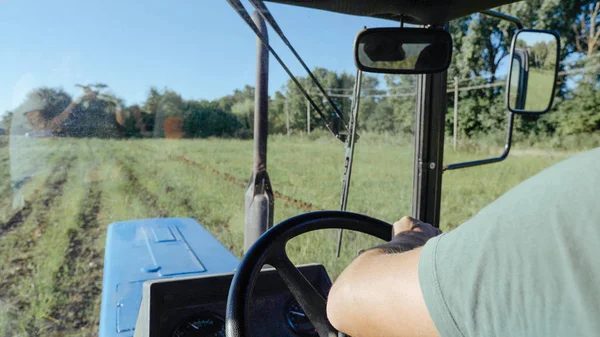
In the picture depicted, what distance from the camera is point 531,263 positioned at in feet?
1.90

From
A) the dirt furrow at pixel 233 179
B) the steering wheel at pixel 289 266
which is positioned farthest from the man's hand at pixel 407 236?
the dirt furrow at pixel 233 179

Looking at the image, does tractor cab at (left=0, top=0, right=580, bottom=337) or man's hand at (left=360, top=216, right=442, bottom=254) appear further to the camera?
tractor cab at (left=0, top=0, right=580, bottom=337)

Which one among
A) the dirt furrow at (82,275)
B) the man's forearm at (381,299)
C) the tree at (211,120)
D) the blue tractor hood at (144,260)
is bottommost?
the dirt furrow at (82,275)

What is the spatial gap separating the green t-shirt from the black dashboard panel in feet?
2.99

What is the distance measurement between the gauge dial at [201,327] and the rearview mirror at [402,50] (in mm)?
884

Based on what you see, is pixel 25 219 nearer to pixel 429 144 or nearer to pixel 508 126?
pixel 429 144

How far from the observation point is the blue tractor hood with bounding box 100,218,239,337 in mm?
1609

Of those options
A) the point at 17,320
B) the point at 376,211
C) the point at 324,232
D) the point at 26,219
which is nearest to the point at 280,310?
the point at 324,232

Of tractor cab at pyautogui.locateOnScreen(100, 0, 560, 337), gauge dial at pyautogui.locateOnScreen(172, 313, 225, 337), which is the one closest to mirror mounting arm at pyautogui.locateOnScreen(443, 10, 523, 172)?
tractor cab at pyautogui.locateOnScreen(100, 0, 560, 337)

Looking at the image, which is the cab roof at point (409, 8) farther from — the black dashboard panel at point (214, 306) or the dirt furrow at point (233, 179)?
the dirt furrow at point (233, 179)

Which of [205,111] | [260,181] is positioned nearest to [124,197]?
[205,111]

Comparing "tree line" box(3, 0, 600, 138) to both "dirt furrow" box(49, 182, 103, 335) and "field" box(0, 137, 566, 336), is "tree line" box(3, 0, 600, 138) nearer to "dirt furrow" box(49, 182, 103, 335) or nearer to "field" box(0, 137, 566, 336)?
"field" box(0, 137, 566, 336)

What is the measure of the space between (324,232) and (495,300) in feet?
3.46

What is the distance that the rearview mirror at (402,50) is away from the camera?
5.09 feet
